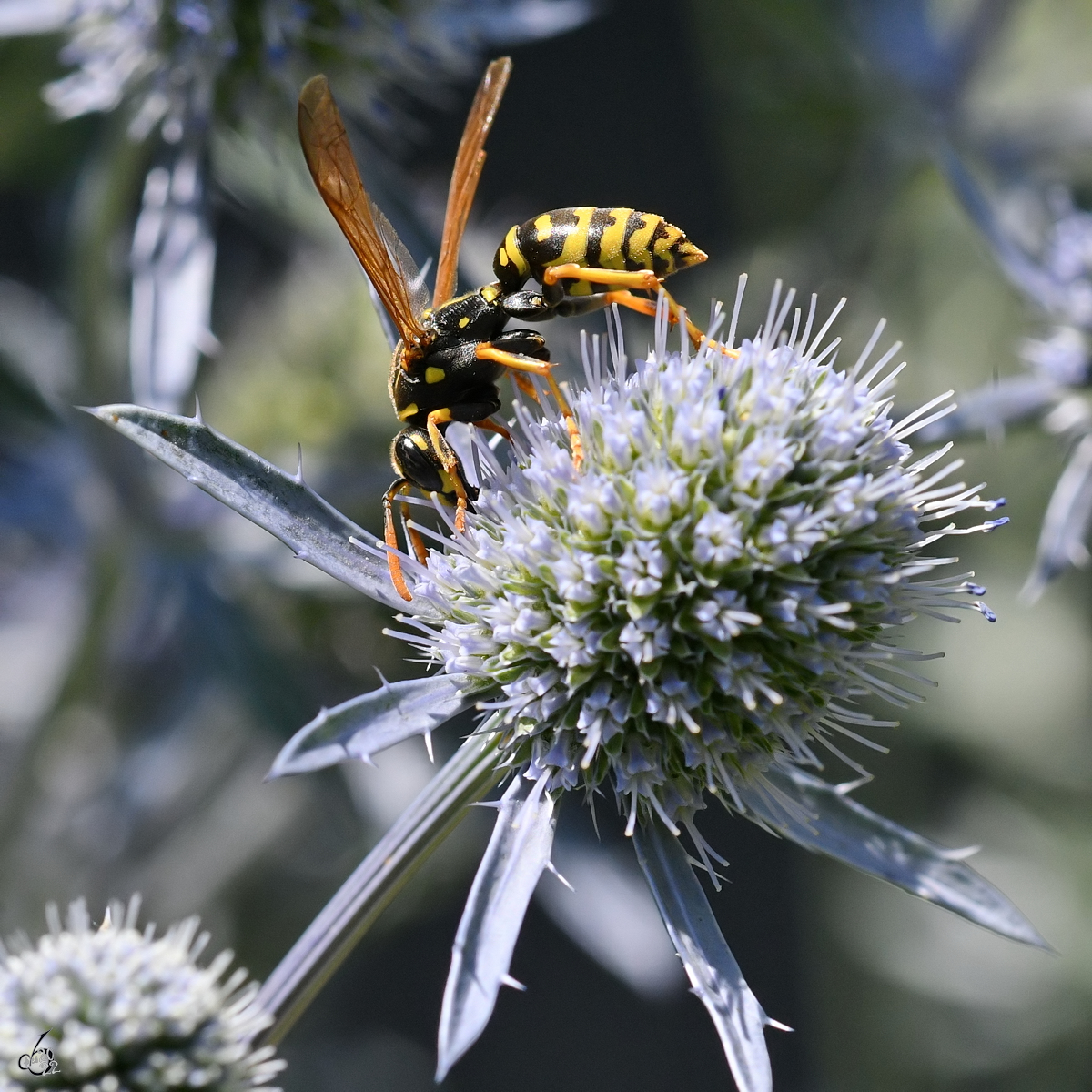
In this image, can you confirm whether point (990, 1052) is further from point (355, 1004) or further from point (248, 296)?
point (248, 296)

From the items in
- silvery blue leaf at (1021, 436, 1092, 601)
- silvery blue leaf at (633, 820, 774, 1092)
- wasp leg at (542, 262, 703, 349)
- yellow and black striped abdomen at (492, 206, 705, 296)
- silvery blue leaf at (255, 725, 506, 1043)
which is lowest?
silvery blue leaf at (255, 725, 506, 1043)

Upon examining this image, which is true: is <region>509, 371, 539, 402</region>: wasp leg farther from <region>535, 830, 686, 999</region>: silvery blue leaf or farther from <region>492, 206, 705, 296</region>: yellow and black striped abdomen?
<region>535, 830, 686, 999</region>: silvery blue leaf

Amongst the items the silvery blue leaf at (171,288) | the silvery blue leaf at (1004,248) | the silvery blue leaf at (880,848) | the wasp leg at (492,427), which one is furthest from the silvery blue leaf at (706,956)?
the silvery blue leaf at (1004,248)

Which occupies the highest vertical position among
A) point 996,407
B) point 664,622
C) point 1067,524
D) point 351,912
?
point 996,407

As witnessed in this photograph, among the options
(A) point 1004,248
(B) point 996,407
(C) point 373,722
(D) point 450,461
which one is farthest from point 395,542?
(A) point 1004,248

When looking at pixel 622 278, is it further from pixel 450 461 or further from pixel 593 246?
pixel 450 461

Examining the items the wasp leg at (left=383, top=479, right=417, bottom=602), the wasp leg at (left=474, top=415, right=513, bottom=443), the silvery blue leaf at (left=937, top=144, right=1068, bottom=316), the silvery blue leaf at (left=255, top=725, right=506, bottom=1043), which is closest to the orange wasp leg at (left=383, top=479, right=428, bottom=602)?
the wasp leg at (left=383, top=479, right=417, bottom=602)
